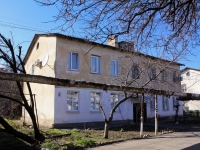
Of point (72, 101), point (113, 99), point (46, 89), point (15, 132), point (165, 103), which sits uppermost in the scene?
point (46, 89)

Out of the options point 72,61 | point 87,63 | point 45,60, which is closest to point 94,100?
point 87,63

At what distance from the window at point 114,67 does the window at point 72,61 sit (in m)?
4.04

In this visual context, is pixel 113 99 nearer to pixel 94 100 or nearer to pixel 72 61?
pixel 94 100

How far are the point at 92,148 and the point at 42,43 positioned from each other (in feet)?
53.2

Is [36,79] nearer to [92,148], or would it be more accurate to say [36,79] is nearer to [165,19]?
[92,148]

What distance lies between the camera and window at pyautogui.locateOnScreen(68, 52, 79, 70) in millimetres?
20094

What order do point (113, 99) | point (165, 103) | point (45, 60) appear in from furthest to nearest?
point (165, 103)
point (113, 99)
point (45, 60)

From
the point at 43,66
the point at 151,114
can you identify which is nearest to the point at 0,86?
the point at 43,66

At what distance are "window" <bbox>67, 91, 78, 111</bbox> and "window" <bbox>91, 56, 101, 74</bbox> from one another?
2.91m

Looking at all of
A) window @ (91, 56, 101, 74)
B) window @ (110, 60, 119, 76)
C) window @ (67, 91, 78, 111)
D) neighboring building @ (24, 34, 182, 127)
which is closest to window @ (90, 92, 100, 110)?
neighboring building @ (24, 34, 182, 127)

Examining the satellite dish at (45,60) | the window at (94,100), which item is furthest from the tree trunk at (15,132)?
the window at (94,100)

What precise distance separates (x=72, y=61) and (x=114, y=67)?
16.2 feet

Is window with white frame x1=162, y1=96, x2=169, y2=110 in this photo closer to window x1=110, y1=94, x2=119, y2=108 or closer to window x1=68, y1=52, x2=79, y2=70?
window x1=110, y1=94, x2=119, y2=108

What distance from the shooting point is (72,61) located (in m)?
20.4
